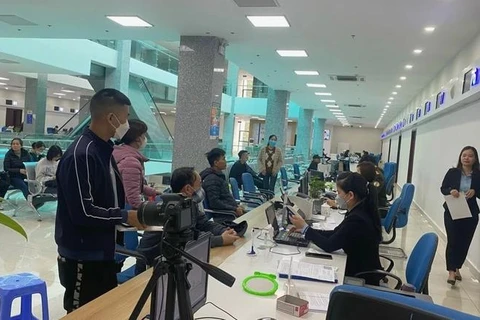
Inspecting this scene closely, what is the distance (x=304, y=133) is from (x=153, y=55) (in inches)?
304

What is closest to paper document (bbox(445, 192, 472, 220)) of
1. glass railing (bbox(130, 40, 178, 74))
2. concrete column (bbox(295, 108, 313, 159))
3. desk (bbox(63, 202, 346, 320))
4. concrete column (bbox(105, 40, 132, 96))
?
desk (bbox(63, 202, 346, 320))

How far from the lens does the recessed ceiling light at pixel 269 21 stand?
5.28 m

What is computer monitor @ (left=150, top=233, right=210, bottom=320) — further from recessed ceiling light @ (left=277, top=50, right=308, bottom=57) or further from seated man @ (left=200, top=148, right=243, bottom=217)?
recessed ceiling light @ (left=277, top=50, right=308, bottom=57)

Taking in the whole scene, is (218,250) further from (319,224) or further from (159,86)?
(159,86)

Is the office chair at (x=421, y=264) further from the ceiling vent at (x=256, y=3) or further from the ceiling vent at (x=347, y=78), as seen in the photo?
the ceiling vent at (x=347, y=78)

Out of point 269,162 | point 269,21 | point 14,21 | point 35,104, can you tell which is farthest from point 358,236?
point 35,104

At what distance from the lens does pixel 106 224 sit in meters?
1.83

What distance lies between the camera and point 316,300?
1876 mm

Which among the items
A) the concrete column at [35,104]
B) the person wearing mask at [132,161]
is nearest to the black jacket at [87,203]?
the person wearing mask at [132,161]

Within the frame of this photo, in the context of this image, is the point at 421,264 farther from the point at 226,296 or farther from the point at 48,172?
the point at 48,172

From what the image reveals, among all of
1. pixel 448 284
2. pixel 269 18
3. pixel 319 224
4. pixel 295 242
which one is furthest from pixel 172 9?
pixel 448 284

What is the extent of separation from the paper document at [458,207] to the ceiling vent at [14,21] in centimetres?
685

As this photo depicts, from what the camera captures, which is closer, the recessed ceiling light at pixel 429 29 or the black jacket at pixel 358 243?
the black jacket at pixel 358 243

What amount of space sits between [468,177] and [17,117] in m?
24.9
